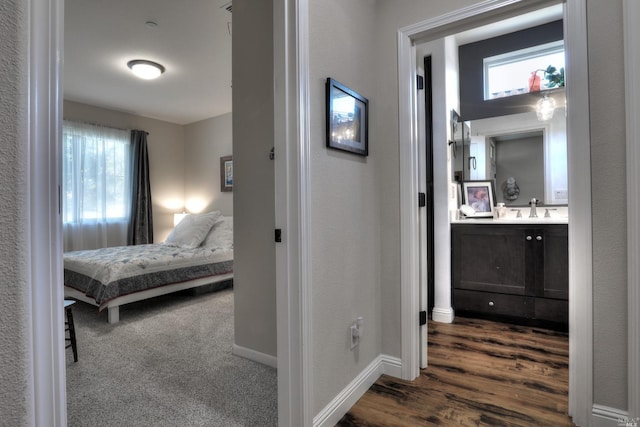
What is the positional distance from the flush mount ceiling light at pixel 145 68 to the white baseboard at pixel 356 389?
11.7ft

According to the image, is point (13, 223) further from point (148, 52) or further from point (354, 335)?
point (148, 52)

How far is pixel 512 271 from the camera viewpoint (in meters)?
2.72

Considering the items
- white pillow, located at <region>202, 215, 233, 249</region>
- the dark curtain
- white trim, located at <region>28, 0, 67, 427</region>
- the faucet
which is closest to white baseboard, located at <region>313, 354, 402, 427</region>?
white trim, located at <region>28, 0, 67, 427</region>

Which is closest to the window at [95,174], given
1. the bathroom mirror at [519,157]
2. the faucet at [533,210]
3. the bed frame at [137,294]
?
the bed frame at [137,294]

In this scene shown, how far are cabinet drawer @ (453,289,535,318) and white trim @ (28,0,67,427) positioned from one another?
293 centimetres

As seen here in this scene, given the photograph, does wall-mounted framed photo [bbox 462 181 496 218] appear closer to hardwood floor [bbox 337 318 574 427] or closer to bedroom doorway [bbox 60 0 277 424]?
hardwood floor [bbox 337 318 574 427]

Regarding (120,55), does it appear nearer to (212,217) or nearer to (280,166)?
(212,217)

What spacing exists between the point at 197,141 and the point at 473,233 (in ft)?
15.7

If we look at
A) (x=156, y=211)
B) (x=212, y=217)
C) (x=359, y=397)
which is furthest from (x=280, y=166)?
(x=156, y=211)

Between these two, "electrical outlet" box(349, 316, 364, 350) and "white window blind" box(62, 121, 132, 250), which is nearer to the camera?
"electrical outlet" box(349, 316, 364, 350)

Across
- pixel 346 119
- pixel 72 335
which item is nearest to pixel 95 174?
pixel 72 335

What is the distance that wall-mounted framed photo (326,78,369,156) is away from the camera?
4.99ft

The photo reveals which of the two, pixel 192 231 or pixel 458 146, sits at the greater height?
pixel 458 146

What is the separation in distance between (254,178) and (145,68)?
2284mm
